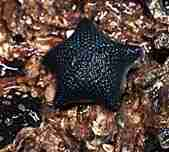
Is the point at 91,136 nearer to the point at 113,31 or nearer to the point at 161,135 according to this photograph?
the point at 161,135

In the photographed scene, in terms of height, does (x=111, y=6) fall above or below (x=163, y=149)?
above

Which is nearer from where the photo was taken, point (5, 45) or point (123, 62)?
point (123, 62)

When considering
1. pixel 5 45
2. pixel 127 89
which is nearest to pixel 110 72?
pixel 127 89

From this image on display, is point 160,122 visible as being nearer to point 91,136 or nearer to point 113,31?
point 91,136

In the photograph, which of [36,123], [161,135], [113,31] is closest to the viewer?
[161,135]

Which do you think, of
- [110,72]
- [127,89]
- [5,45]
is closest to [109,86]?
[110,72]

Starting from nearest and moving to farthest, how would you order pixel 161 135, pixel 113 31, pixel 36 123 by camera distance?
1. pixel 161 135
2. pixel 36 123
3. pixel 113 31

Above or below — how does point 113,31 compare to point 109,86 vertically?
above

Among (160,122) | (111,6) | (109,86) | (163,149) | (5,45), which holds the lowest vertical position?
(163,149)
